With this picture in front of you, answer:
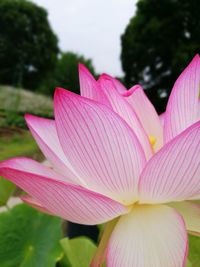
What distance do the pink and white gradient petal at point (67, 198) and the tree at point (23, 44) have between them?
51.8ft

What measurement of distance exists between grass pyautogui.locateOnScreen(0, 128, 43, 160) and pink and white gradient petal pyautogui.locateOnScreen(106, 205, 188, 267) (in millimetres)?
4990

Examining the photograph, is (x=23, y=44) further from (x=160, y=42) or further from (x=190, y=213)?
(x=190, y=213)

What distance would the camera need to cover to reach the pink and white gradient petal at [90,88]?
266 mm

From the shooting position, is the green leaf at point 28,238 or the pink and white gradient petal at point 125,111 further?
the green leaf at point 28,238

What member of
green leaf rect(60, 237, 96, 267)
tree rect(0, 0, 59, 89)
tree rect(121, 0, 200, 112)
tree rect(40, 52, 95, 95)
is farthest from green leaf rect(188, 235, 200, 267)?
tree rect(40, 52, 95, 95)

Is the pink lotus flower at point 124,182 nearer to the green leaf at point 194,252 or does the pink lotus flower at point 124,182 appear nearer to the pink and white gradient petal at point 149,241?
the pink and white gradient petal at point 149,241

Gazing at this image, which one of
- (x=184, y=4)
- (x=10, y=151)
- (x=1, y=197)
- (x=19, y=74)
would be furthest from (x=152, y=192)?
(x=19, y=74)

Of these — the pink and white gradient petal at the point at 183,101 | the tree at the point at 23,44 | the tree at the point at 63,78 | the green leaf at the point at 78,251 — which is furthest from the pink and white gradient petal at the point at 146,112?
the tree at the point at 63,78

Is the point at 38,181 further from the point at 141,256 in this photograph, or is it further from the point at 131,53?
the point at 131,53

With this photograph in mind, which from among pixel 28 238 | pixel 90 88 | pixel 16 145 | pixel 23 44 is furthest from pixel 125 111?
pixel 23 44

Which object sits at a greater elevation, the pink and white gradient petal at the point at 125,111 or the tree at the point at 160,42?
the pink and white gradient petal at the point at 125,111

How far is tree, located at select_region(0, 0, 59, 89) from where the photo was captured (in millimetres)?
15977

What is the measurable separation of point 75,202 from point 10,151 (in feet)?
18.7

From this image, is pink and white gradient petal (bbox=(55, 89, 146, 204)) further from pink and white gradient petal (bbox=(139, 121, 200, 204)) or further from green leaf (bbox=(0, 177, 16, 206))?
green leaf (bbox=(0, 177, 16, 206))
